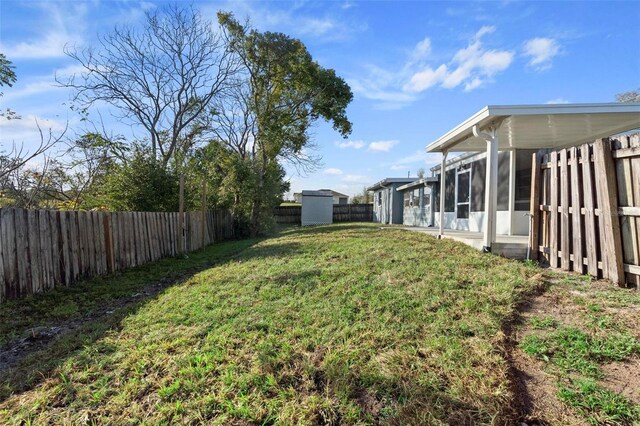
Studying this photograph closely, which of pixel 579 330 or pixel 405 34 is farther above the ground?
pixel 405 34

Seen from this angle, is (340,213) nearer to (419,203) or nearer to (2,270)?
(419,203)

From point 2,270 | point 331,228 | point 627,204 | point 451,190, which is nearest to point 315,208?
point 331,228

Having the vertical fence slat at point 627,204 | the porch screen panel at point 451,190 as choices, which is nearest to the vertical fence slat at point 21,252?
the vertical fence slat at point 627,204

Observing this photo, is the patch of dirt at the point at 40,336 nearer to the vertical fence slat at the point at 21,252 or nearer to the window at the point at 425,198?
the vertical fence slat at the point at 21,252

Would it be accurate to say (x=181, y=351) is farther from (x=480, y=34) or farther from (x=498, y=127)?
(x=480, y=34)

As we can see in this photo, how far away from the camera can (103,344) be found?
9.57 ft

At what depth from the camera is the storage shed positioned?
71.3ft

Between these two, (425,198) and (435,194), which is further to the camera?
(425,198)

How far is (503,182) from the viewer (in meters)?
8.30

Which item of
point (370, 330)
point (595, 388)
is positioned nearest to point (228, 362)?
point (370, 330)

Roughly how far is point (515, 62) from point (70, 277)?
1006 cm

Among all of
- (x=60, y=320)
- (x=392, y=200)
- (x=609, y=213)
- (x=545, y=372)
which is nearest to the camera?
(x=545, y=372)

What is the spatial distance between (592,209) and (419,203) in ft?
37.9

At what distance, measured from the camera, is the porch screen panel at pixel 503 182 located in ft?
26.8
